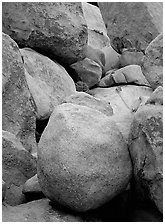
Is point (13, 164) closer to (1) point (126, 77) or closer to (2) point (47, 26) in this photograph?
(2) point (47, 26)

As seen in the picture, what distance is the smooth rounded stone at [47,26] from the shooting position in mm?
3572

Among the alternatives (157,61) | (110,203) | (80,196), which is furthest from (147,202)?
(157,61)

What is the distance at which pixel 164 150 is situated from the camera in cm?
235

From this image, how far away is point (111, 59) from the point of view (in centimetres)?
473

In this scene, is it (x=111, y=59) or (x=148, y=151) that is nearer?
(x=148, y=151)

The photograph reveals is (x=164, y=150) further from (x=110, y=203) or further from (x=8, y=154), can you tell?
(x=8, y=154)

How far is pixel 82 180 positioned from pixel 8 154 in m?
0.56

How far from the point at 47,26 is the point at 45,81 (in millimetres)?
336

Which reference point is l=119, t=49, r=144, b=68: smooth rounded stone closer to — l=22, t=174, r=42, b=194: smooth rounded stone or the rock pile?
the rock pile

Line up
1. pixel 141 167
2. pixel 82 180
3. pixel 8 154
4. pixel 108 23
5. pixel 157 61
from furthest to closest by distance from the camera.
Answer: pixel 108 23 < pixel 157 61 < pixel 8 154 < pixel 141 167 < pixel 82 180

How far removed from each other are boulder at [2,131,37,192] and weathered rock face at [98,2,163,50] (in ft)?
6.04

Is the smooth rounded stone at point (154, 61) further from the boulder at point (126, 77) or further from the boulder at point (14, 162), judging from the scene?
the boulder at point (14, 162)

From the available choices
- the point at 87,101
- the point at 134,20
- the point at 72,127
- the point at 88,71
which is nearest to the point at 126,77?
the point at 88,71

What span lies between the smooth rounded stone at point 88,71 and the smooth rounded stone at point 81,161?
66.1 inches
